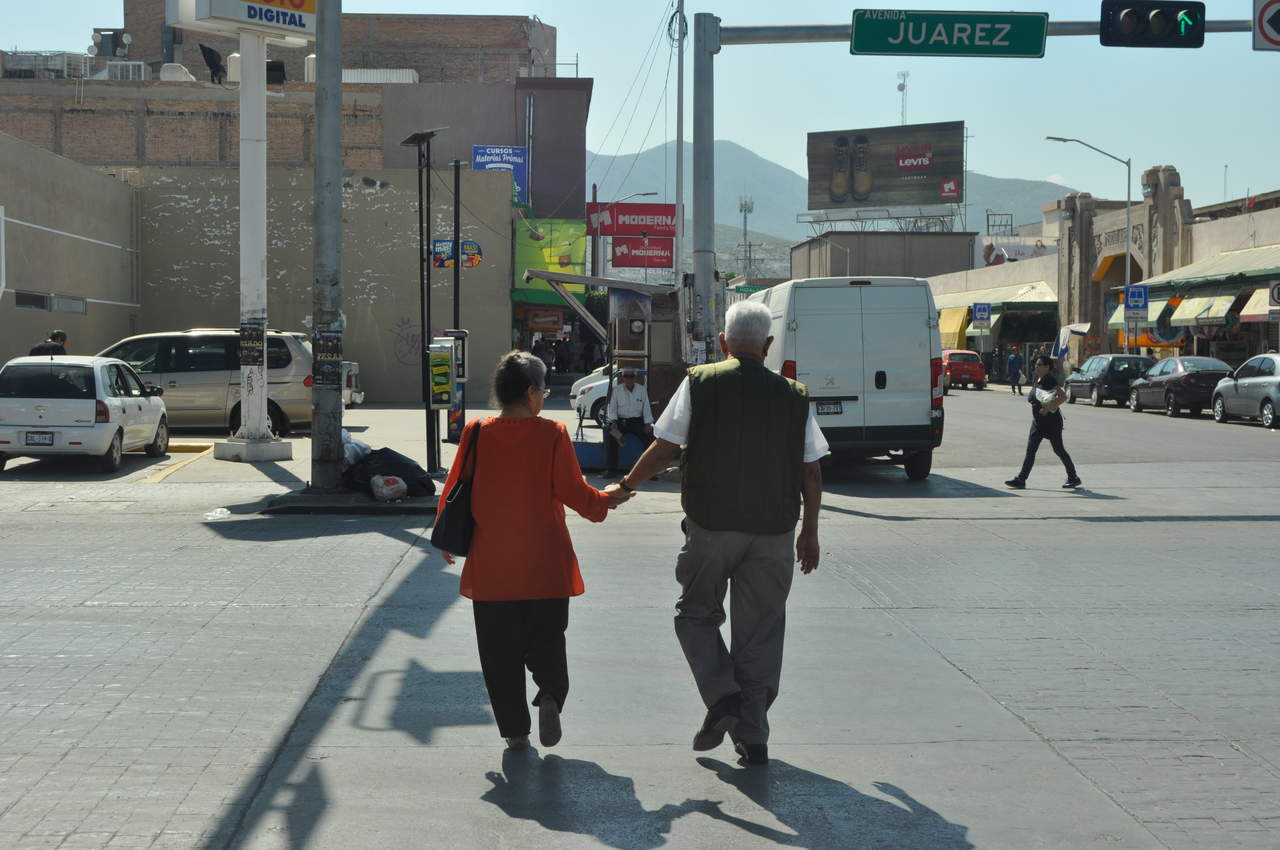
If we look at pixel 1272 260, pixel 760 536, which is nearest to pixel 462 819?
pixel 760 536

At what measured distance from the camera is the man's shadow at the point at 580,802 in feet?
15.1

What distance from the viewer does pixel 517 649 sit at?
5406 millimetres

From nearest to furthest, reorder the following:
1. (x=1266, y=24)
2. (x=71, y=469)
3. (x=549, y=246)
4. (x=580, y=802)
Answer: (x=580, y=802)
(x=1266, y=24)
(x=71, y=469)
(x=549, y=246)

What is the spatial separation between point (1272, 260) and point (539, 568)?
38630 millimetres

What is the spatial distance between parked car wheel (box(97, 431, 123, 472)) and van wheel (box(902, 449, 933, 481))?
10498mm

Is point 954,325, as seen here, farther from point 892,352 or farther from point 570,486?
point 570,486

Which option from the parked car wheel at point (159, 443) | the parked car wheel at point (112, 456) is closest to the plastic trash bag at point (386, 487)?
the parked car wheel at point (112, 456)

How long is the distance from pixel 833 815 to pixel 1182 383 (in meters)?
31.0

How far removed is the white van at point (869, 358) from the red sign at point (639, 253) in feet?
146

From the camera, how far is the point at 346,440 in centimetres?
1518

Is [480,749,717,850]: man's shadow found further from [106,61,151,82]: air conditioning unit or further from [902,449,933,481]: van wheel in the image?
[106,61,151,82]: air conditioning unit

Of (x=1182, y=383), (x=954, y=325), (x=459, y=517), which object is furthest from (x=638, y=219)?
(x=459, y=517)

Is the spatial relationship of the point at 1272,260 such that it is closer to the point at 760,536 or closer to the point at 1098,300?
the point at 1098,300

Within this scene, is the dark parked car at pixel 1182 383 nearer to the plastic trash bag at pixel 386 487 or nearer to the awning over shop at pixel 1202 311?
the awning over shop at pixel 1202 311
